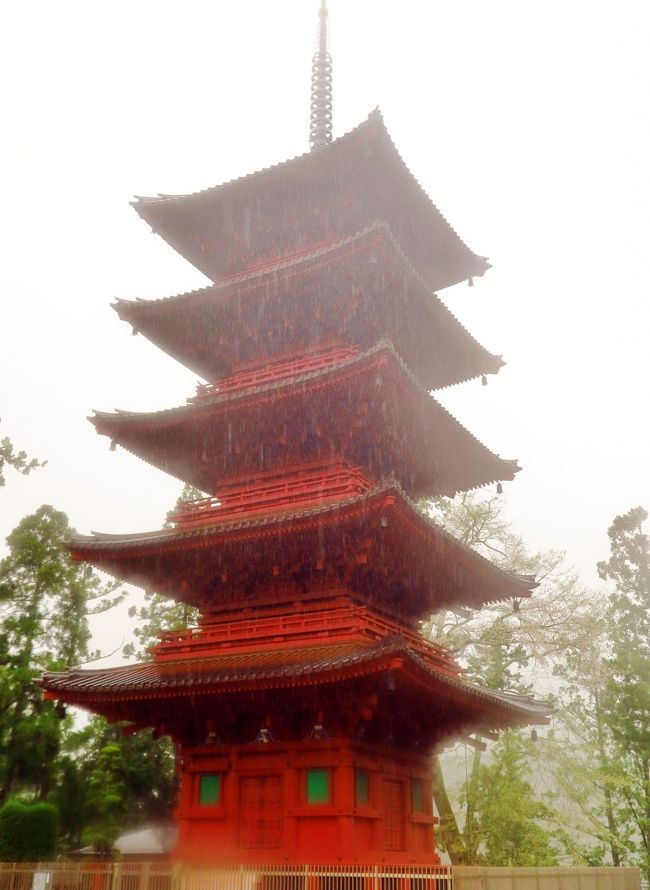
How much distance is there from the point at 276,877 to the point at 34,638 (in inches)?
735

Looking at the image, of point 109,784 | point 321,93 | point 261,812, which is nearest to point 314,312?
point 321,93

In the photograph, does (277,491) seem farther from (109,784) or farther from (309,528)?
(109,784)

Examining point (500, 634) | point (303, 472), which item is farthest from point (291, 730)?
point (500, 634)

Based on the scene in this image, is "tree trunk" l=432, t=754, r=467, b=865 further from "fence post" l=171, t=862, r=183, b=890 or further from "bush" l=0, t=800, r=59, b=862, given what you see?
"fence post" l=171, t=862, r=183, b=890

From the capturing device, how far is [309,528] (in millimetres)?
15664

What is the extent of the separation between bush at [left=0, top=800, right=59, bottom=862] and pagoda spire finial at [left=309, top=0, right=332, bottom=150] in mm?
18036

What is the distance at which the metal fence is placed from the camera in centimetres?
1264

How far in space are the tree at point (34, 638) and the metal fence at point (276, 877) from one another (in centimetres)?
1251

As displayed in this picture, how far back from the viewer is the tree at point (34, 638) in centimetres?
2808

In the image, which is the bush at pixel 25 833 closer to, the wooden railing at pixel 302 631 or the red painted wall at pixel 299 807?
the red painted wall at pixel 299 807

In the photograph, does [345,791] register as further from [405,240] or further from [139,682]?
[405,240]

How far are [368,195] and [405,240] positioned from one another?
206cm

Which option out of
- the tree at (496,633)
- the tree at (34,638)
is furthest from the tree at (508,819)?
the tree at (34,638)

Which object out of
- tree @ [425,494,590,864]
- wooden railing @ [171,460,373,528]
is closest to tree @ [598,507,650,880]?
tree @ [425,494,590,864]
